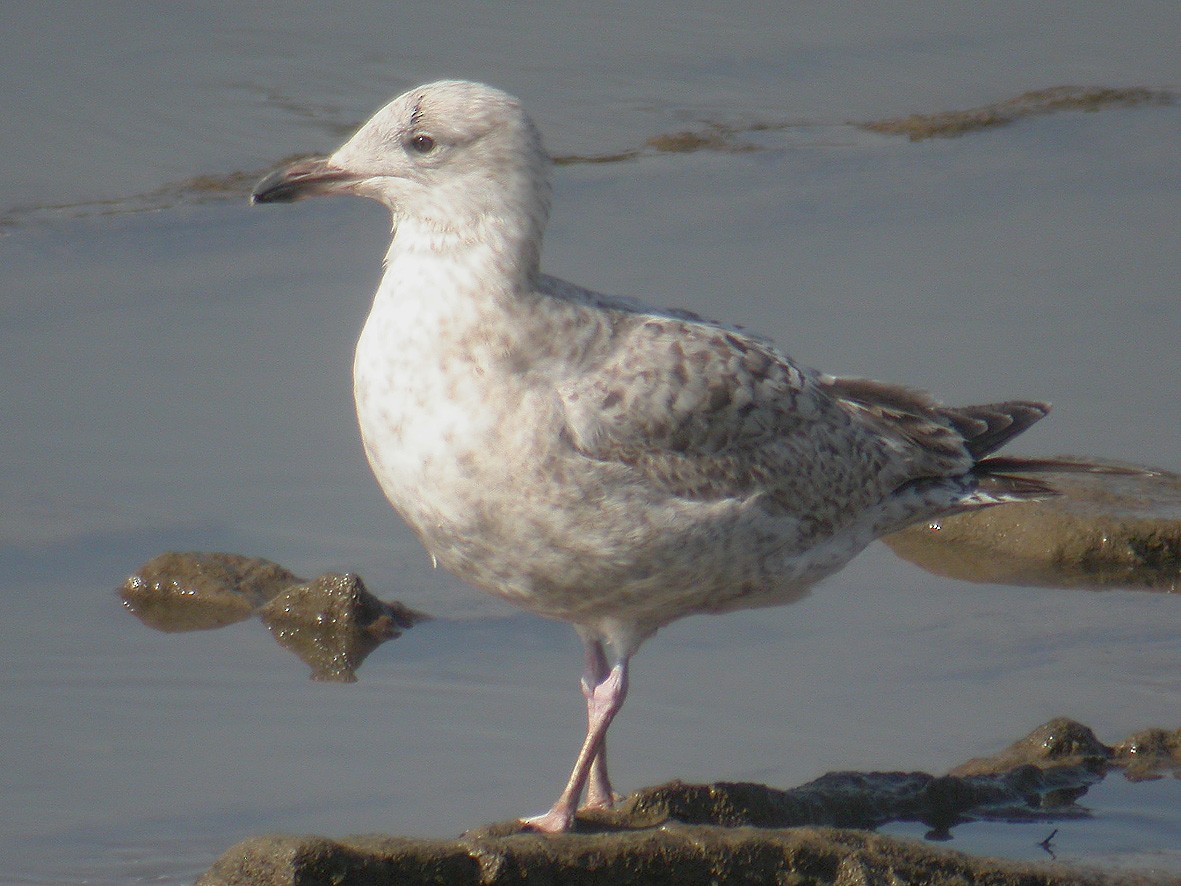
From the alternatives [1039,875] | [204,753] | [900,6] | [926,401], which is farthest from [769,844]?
[900,6]

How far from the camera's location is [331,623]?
21.9ft

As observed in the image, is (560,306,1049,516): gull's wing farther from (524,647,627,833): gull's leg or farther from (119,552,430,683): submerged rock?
(119,552,430,683): submerged rock

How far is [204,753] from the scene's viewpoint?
598 centimetres

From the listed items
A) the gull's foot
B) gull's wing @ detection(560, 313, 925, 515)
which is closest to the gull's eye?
gull's wing @ detection(560, 313, 925, 515)

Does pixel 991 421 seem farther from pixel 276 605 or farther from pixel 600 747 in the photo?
pixel 276 605

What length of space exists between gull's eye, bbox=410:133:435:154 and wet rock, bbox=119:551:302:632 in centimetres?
189

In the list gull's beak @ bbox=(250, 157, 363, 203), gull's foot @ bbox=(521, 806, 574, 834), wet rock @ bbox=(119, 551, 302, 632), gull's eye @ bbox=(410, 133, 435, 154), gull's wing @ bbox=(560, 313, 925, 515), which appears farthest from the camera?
wet rock @ bbox=(119, 551, 302, 632)

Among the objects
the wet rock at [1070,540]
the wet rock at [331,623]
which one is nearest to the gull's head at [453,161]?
the wet rock at [331,623]

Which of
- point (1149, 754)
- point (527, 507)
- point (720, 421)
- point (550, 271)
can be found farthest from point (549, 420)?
point (550, 271)

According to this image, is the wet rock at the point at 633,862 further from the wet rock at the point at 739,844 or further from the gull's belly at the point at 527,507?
the gull's belly at the point at 527,507

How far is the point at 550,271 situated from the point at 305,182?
346 cm

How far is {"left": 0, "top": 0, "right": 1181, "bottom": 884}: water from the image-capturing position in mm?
6008

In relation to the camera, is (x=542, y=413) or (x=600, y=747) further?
(x=600, y=747)

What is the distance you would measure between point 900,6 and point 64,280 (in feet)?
23.1
